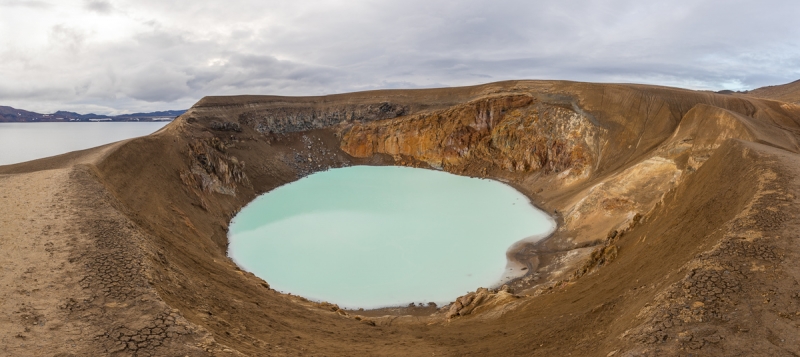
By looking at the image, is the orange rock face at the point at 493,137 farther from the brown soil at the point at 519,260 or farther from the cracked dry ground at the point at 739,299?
the cracked dry ground at the point at 739,299

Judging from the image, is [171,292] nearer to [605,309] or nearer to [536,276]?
[605,309]

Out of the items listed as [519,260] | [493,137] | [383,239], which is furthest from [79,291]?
[493,137]

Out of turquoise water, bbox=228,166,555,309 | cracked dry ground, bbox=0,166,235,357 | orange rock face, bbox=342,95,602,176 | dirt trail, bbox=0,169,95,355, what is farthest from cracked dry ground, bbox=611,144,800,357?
orange rock face, bbox=342,95,602,176

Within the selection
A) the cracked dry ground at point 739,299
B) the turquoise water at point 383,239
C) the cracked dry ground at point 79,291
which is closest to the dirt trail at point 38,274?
the cracked dry ground at point 79,291

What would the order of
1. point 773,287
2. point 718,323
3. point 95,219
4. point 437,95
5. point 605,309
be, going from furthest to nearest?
point 437,95
point 95,219
point 605,309
point 773,287
point 718,323

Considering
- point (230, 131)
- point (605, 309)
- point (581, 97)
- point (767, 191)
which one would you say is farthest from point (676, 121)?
point (230, 131)

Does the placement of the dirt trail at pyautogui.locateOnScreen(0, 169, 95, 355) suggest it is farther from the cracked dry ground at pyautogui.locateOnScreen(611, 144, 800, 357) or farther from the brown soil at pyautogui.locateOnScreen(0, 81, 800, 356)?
the cracked dry ground at pyautogui.locateOnScreen(611, 144, 800, 357)
